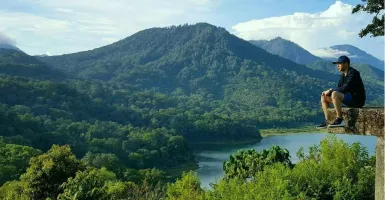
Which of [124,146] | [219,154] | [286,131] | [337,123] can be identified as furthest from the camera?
[286,131]

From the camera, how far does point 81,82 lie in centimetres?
16475

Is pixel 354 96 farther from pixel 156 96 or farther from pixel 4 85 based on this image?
pixel 156 96

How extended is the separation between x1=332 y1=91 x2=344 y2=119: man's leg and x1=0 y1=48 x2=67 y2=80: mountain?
16362 cm

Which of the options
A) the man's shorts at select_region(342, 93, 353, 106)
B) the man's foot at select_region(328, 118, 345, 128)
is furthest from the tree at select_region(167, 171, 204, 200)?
the man's foot at select_region(328, 118, 345, 128)

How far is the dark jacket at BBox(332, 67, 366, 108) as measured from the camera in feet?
16.3

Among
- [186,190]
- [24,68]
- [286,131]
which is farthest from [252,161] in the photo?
[24,68]

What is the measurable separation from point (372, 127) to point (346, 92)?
1.36 meters

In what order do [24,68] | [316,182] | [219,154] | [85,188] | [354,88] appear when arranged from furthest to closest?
[24,68]
[219,154]
[85,188]
[316,182]
[354,88]

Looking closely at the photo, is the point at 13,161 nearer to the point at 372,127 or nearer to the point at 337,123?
the point at 337,123

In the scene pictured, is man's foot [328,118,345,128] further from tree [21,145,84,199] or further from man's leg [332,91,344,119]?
tree [21,145,84,199]

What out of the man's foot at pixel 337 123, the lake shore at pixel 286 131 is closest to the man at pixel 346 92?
the man's foot at pixel 337 123

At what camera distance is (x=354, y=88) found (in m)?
5.11

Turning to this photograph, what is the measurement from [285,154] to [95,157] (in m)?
39.9

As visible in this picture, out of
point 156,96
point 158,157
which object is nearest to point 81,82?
point 156,96
